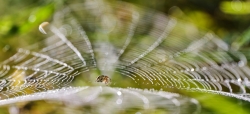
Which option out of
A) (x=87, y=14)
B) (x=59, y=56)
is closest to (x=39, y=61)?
(x=59, y=56)

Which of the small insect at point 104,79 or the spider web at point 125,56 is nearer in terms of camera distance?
the spider web at point 125,56

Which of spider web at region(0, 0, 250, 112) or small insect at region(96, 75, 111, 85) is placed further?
small insect at region(96, 75, 111, 85)

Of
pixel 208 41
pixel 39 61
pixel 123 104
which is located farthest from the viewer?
pixel 123 104

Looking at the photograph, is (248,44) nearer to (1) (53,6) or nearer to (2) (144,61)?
(2) (144,61)

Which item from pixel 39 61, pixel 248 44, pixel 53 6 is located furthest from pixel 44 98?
pixel 248 44

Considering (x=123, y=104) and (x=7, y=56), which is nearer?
(x=7, y=56)

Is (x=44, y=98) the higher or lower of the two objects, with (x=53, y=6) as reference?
lower

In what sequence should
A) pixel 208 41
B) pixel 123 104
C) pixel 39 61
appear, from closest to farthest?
pixel 208 41 < pixel 39 61 < pixel 123 104
